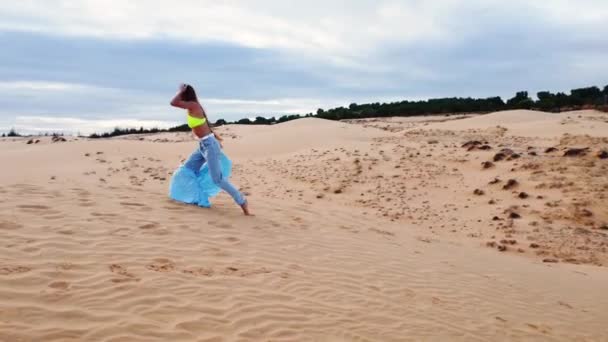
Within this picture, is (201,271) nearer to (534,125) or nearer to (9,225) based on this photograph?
(9,225)

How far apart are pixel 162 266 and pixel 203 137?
8.80 feet

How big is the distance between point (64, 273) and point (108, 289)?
1.62ft

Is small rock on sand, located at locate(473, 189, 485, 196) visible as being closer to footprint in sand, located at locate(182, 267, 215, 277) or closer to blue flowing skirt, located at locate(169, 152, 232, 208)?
blue flowing skirt, located at locate(169, 152, 232, 208)

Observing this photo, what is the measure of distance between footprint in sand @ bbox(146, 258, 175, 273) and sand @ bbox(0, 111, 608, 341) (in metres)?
0.03

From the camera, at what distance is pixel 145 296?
4.22m

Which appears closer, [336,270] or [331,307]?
[331,307]

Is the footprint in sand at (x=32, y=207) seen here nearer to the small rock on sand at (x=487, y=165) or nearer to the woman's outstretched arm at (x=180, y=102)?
the woman's outstretched arm at (x=180, y=102)

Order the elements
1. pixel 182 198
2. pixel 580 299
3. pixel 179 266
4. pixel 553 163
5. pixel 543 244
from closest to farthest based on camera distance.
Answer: pixel 179 266 < pixel 580 299 < pixel 182 198 < pixel 543 244 < pixel 553 163

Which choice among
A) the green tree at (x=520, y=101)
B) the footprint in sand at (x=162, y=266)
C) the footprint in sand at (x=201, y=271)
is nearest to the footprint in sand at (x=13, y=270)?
the footprint in sand at (x=162, y=266)

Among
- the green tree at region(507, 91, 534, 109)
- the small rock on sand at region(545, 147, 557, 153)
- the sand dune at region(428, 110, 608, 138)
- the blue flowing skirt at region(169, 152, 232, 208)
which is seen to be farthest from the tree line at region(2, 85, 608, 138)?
the blue flowing skirt at region(169, 152, 232, 208)

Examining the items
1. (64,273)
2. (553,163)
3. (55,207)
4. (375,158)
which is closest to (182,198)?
(55,207)

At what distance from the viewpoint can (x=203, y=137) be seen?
730cm

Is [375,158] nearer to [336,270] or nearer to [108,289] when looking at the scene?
[336,270]

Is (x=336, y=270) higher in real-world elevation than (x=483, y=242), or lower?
higher
